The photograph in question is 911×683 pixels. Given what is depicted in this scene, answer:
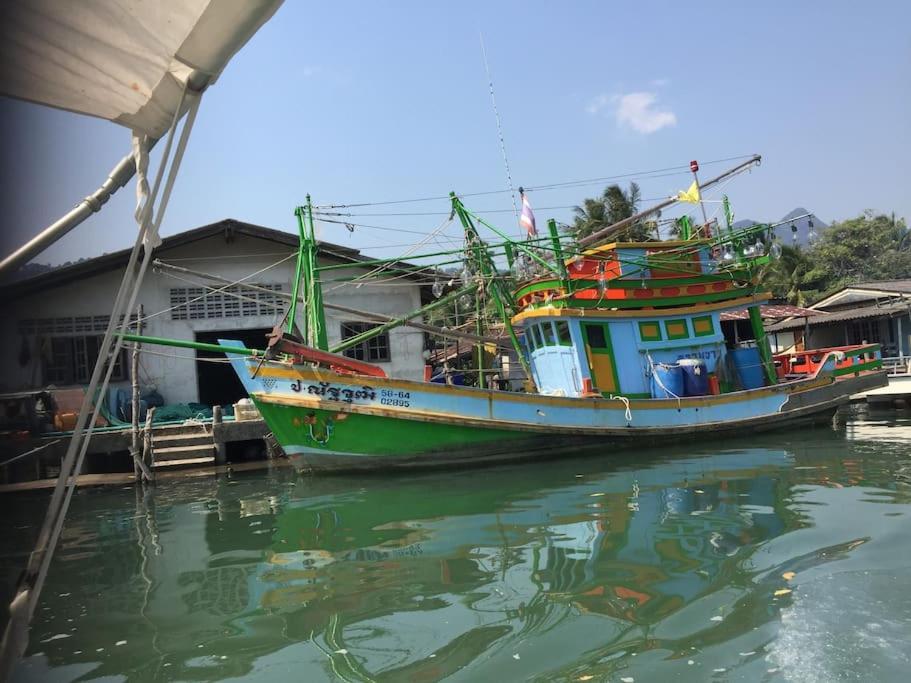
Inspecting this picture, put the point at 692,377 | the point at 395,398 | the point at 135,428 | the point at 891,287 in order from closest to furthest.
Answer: the point at 395,398 → the point at 135,428 → the point at 692,377 → the point at 891,287

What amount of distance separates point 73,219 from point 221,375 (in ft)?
59.5

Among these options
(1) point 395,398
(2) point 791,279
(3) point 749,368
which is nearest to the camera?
(1) point 395,398

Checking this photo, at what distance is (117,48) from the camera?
2303mm

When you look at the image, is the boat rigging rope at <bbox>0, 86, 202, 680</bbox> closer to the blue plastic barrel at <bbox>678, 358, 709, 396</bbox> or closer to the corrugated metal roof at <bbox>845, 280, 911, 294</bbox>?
the blue plastic barrel at <bbox>678, 358, 709, 396</bbox>

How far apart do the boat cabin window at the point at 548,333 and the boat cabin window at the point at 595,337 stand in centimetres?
70

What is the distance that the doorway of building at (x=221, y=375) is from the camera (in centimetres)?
1694

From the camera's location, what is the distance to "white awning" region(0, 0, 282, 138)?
6.83 ft

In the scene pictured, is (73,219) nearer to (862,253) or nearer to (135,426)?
(135,426)

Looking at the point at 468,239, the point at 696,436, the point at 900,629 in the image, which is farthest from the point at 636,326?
the point at 900,629

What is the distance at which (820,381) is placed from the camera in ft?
45.2

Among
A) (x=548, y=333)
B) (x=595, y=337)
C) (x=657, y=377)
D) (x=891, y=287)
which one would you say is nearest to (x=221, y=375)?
(x=548, y=333)

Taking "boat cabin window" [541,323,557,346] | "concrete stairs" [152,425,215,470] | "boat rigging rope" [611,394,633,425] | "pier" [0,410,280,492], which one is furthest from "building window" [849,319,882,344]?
"concrete stairs" [152,425,215,470]

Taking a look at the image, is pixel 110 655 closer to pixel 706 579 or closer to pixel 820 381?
A: pixel 706 579

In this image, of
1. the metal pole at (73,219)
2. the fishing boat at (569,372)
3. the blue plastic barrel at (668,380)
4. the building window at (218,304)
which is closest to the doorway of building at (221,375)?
the building window at (218,304)
